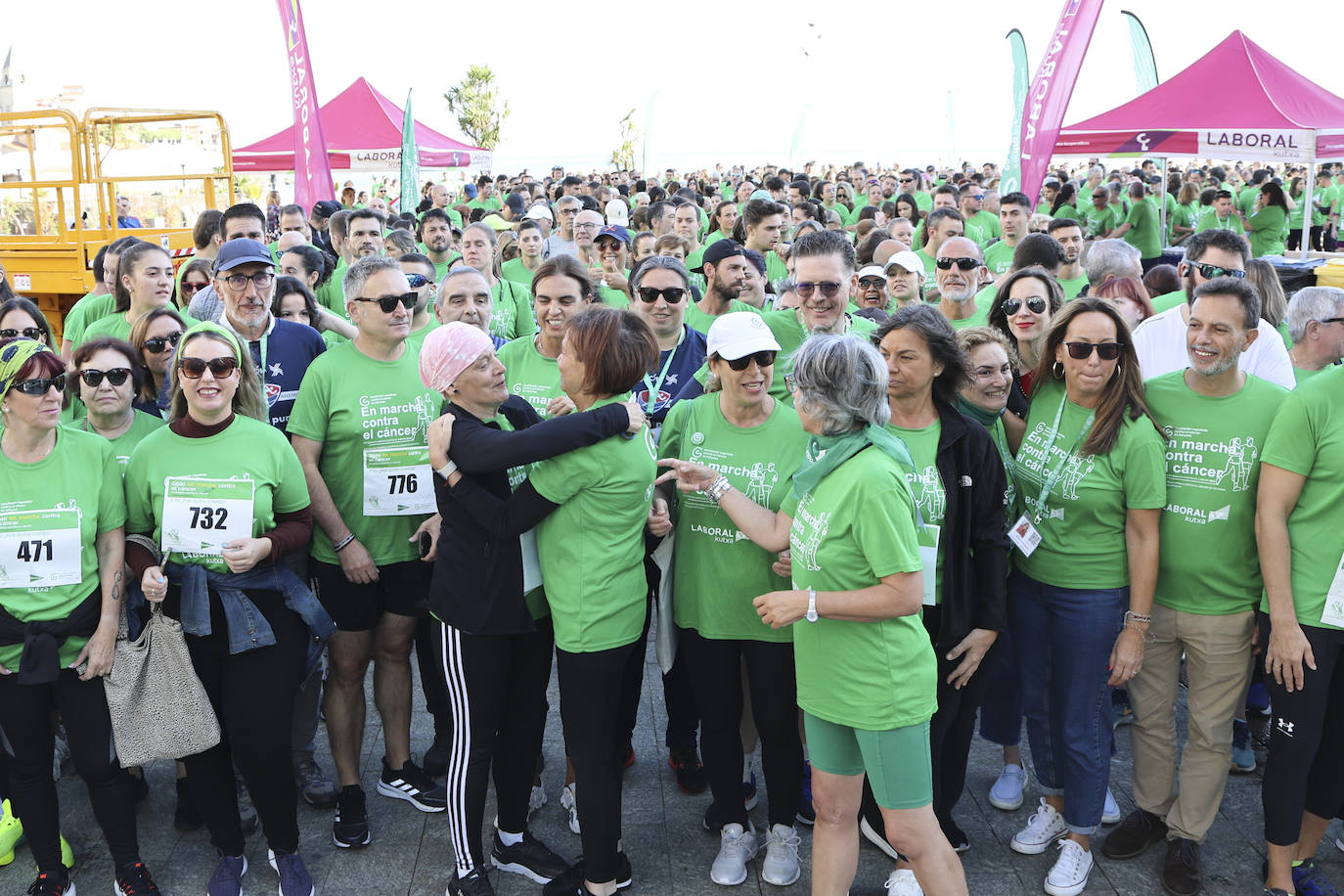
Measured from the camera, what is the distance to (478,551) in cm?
318

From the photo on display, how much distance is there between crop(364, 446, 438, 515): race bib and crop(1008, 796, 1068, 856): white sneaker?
243cm


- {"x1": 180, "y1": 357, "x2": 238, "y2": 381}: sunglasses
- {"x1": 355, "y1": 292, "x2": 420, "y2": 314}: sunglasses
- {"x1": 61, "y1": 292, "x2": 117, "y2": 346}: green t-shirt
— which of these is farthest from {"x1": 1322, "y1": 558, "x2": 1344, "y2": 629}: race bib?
{"x1": 61, "y1": 292, "x2": 117, "y2": 346}: green t-shirt

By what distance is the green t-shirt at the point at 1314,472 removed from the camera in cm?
314

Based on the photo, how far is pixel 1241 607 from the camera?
337 centimetres

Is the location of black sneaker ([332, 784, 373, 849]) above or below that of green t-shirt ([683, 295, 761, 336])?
below

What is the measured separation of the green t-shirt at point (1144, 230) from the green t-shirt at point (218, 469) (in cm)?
1222

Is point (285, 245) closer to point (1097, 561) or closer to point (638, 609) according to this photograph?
point (638, 609)

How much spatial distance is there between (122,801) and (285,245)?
5.11 m

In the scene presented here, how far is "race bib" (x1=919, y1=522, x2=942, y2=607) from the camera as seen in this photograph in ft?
10.3

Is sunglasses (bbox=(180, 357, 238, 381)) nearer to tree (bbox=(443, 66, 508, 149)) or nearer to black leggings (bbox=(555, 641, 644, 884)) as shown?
black leggings (bbox=(555, 641, 644, 884))

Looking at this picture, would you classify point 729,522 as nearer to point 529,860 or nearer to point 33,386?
point 529,860

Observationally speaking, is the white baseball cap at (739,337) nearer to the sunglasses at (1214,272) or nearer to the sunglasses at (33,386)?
the sunglasses at (33,386)

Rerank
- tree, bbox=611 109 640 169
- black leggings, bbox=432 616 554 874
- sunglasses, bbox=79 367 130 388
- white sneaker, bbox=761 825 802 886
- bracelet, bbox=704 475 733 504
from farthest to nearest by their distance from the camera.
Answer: tree, bbox=611 109 640 169, sunglasses, bbox=79 367 130 388, white sneaker, bbox=761 825 802 886, black leggings, bbox=432 616 554 874, bracelet, bbox=704 475 733 504

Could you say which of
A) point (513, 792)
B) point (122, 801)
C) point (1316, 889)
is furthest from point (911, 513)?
point (122, 801)
